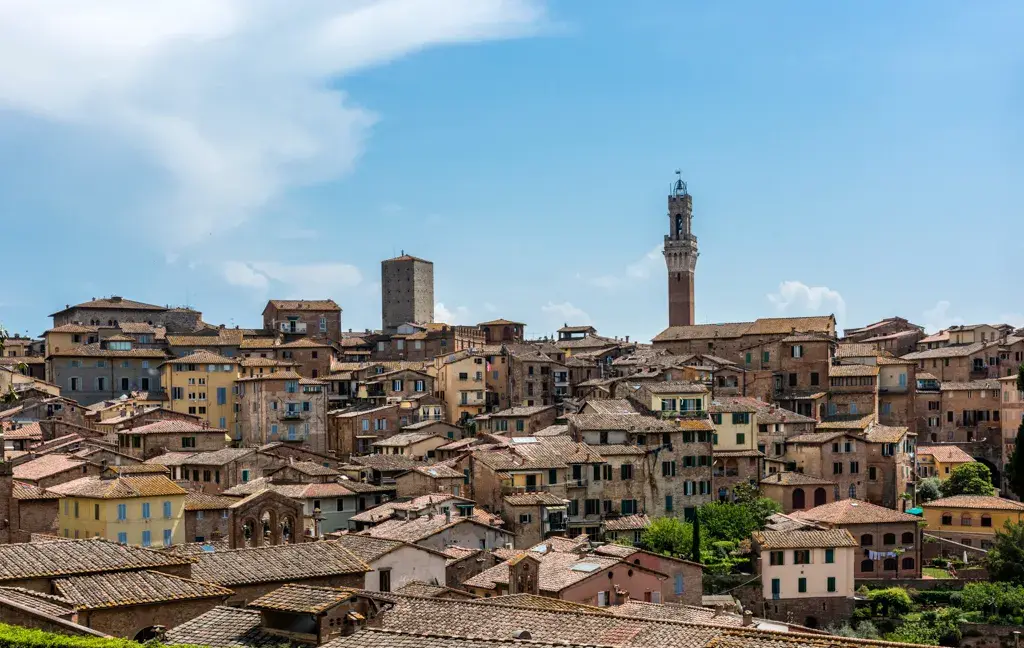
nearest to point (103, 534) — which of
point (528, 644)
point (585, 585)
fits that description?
point (585, 585)

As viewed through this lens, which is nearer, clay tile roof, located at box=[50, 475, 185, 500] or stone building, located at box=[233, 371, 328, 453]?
clay tile roof, located at box=[50, 475, 185, 500]

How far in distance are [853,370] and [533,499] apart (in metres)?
36.6

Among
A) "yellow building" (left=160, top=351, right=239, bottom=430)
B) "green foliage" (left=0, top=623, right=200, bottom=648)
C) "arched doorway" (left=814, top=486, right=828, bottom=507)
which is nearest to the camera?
"green foliage" (left=0, top=623, right=200, bottom=648)

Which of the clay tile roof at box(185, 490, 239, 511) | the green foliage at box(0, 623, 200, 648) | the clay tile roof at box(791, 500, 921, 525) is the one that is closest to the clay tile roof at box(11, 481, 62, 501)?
the clay tile roof at box(185, 490, 239, 511)

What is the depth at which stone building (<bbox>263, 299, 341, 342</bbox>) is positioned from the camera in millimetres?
105000

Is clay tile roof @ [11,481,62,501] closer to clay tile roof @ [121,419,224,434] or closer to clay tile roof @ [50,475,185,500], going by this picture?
clay tile roof @ [50,475,185,500]

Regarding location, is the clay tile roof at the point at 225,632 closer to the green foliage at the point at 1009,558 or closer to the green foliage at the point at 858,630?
the green foliage at the point at 858,630

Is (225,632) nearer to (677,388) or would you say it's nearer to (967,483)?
(677,388)

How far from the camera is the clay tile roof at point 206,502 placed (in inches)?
2042

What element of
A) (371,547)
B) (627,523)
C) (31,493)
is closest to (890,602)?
(627,523)

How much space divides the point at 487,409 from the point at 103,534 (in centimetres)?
4300

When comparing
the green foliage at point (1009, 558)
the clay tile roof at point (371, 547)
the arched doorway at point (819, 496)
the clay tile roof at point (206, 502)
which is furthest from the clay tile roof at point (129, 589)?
the arched doorway at point (819, 496)

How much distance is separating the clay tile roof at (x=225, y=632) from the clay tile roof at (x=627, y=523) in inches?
1515

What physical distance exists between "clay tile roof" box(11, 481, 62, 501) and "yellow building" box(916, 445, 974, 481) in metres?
58.3
